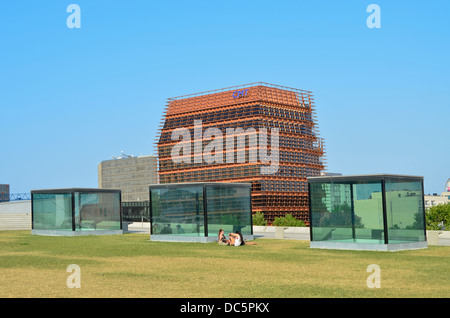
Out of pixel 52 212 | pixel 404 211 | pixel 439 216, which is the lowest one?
pixel 439 216

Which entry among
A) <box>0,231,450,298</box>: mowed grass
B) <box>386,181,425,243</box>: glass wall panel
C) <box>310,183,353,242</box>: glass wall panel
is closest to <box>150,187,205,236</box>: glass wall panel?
<box>0,231,450,298</box>: mowed grass

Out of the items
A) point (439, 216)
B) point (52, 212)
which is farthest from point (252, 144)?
point (52, 212)

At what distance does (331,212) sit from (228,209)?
8368 millimetres

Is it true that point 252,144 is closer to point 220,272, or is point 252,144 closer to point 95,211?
point 95,211

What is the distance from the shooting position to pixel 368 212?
2903 centimetres

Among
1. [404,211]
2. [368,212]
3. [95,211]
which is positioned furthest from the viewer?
[95,211]

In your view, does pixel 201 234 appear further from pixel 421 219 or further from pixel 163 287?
pixel 163 287

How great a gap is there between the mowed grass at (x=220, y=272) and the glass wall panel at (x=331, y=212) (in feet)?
4.69

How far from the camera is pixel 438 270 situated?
20.4 m

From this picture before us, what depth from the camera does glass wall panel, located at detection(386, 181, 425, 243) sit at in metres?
28.8

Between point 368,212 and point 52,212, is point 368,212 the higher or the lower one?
the lower one

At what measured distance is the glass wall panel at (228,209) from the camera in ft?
119

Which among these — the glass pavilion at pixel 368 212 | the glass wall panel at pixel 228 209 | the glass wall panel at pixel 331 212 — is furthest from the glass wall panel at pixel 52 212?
the glass pavilion at pixel 368 212

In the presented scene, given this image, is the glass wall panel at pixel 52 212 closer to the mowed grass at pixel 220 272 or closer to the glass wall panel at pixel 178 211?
the glass wall panel at pixel 178 211
